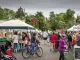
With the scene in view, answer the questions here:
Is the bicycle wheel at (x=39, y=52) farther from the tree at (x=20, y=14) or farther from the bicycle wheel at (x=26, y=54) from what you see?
the tree at (x=20, y=14)

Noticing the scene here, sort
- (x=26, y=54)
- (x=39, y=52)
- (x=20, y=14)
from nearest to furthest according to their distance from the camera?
(x=26, y=54) < (x=39, y=52) < (x=20, y=14)

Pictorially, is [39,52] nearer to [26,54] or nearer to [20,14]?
[26,54]

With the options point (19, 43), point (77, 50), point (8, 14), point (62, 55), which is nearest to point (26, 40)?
point (19, 43)

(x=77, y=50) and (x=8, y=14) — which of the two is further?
(x=8, y=14)

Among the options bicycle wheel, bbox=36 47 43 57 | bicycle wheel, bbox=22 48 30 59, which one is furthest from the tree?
bicycle wheel, bbox=22 48 30 59

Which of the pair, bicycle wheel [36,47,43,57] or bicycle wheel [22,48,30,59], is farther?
bicycle wheel [36,47,43,57]

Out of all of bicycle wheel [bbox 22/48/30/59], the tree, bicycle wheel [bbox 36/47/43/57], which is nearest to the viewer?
bicycle wheel [bbox 22/48/30/59]

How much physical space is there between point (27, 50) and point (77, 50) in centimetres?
742

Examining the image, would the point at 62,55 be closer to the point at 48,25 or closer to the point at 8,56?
the point at 8,56

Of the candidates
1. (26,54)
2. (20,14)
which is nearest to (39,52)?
(26,54)

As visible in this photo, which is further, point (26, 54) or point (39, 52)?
point (39, 52)

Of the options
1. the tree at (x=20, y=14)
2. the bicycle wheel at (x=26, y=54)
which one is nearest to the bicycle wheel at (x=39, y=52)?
the bicycle wheel at (x=26, y=54)

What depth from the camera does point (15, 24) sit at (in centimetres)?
2283

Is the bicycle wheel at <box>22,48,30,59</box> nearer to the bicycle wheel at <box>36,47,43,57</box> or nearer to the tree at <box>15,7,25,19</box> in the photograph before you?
the bicycle wheel at <box>36,47,43,57</box>
